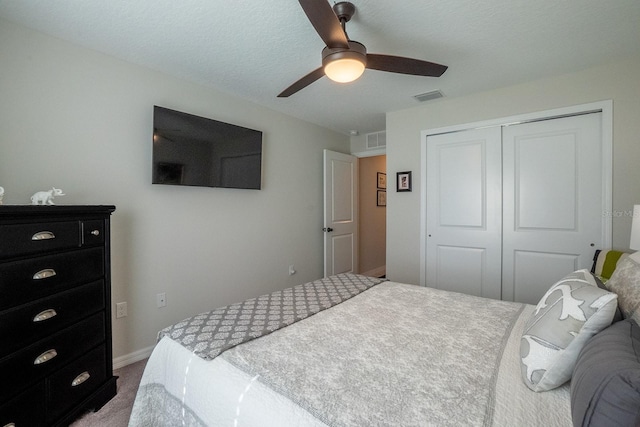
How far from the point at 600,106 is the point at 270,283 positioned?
3477 mm

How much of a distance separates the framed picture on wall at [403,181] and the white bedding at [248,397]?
6.64 feet

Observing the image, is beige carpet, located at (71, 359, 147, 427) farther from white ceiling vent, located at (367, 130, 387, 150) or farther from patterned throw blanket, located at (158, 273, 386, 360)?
white ceiling vent, located at (367, 130, 387, 150)

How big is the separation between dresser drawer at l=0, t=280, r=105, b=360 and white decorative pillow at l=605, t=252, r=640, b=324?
240 centimetres

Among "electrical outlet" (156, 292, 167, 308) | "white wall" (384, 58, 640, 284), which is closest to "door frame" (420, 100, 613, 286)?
"white wall" (384, 58, 640, 284)

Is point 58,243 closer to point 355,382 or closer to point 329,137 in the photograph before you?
point 355,382

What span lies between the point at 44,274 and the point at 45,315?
0.20 meters

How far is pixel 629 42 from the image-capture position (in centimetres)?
197

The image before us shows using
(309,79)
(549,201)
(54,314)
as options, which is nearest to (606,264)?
(549,201)

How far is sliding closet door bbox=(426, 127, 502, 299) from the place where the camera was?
2844 mm

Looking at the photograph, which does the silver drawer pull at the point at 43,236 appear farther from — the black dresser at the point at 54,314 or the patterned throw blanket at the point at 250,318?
the patterned throw blanket at the point at 250,318

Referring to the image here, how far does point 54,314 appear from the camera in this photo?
55.4 inches

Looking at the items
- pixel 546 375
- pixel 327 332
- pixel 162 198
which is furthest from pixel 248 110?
pixel 546 375

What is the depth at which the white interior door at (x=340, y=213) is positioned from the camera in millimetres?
3865

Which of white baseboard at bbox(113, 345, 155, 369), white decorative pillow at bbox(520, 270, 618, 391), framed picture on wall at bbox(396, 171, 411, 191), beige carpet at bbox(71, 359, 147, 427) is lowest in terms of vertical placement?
beige carpet at bbox(71, 359, 147, 427)
